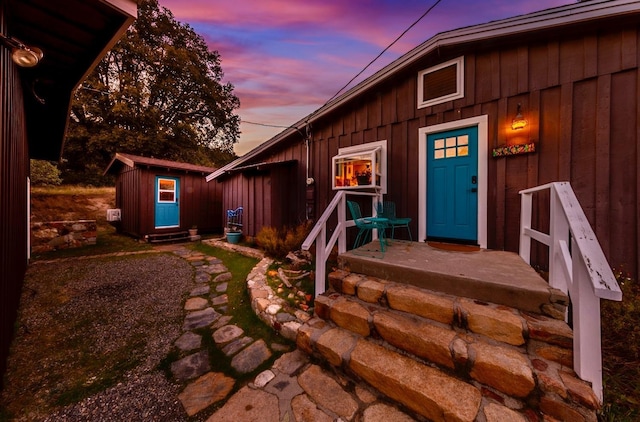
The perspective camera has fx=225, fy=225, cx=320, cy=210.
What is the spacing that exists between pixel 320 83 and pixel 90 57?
10.1m

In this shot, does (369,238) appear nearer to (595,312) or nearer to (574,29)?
(595,312)

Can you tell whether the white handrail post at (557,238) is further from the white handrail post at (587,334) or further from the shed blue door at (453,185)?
the shed blue door at (453,185)

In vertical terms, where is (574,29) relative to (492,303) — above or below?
above

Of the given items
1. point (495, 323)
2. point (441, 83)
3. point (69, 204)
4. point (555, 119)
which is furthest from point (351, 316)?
point (69, 204)

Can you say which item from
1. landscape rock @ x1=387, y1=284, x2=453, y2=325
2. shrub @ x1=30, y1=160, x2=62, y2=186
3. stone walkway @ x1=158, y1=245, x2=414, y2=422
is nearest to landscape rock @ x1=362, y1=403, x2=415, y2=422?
stone walkway @ x1=158, y1=245, x2=414, y2=422

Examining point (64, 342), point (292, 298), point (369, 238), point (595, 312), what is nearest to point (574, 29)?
point (595, 312)

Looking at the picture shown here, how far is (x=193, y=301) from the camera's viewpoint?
348 cm

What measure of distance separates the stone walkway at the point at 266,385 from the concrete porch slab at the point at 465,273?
1.11 m

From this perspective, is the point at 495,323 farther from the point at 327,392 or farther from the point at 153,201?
the point at 153,201

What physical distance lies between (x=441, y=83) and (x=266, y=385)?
5.25 metres

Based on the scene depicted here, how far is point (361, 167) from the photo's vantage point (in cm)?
489

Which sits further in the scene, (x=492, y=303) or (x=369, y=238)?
(x=369, y=238)

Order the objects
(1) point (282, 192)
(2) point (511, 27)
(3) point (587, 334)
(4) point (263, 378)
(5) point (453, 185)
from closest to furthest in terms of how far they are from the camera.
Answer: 1. (3) point (587, 334)
2. (4) point (263, 378)
3. (2) point (511, 27)
4. (5) point (453, 185)
5. (1) point (282, 192)

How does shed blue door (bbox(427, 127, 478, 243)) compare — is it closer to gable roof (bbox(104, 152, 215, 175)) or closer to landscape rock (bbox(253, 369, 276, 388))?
landscape rock (bbox(253, 369, 276, 388))
